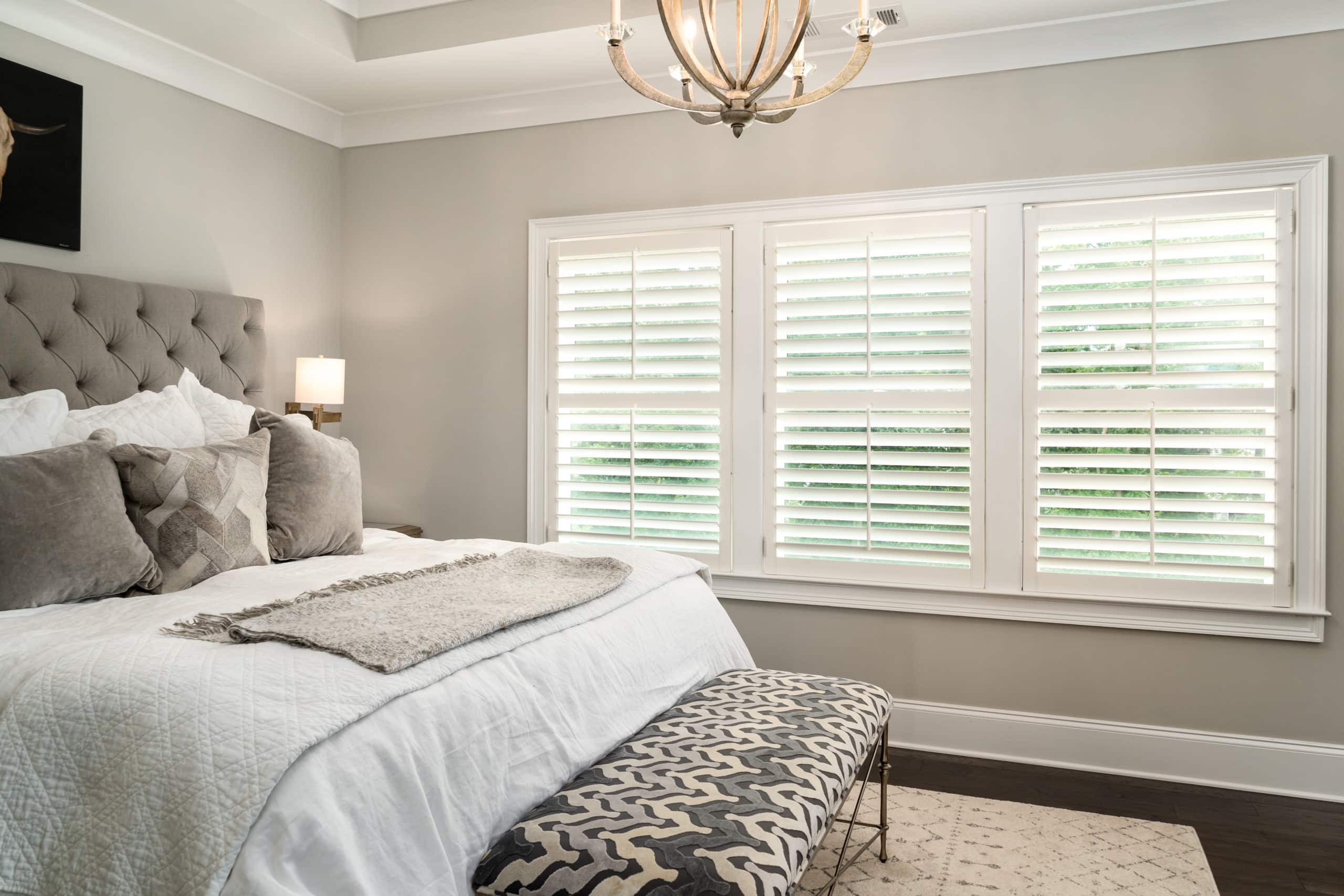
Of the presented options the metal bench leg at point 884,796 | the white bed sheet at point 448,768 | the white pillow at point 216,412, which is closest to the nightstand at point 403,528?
the white pillow at point 216,412

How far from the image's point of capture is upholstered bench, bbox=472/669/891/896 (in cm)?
137

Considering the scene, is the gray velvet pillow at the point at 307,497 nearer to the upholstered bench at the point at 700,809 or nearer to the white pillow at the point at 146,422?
the white pillow at the point at 146,422

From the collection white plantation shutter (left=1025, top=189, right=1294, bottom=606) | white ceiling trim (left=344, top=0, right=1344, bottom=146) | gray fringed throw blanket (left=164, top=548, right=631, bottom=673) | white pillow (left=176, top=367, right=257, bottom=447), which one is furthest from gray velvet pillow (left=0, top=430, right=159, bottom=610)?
white plantation shutter (left=1025, top=189, right=1294, bottom=606)

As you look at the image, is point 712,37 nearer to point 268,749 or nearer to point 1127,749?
point 268,749

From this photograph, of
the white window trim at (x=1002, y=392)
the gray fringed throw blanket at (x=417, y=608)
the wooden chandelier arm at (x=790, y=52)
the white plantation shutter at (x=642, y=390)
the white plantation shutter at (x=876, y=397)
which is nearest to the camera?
the gray fringed throw blanket at (x=417, y=608)

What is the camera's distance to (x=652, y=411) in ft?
11.8

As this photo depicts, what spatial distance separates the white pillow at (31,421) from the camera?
216 centimetres

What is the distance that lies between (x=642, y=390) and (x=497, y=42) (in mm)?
1377

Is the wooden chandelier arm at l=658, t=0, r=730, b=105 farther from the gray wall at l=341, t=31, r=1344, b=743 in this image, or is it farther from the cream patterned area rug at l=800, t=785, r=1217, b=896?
the cream patterned area rug at l=800, t=785, r=1217, b=896

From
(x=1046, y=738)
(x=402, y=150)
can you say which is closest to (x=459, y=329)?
(x=402, y=150)

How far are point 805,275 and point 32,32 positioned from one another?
2652 millimetres

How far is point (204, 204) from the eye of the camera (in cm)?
346

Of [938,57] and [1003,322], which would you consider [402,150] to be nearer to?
[938,57]

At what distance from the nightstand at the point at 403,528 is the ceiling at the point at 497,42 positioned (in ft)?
5.69
